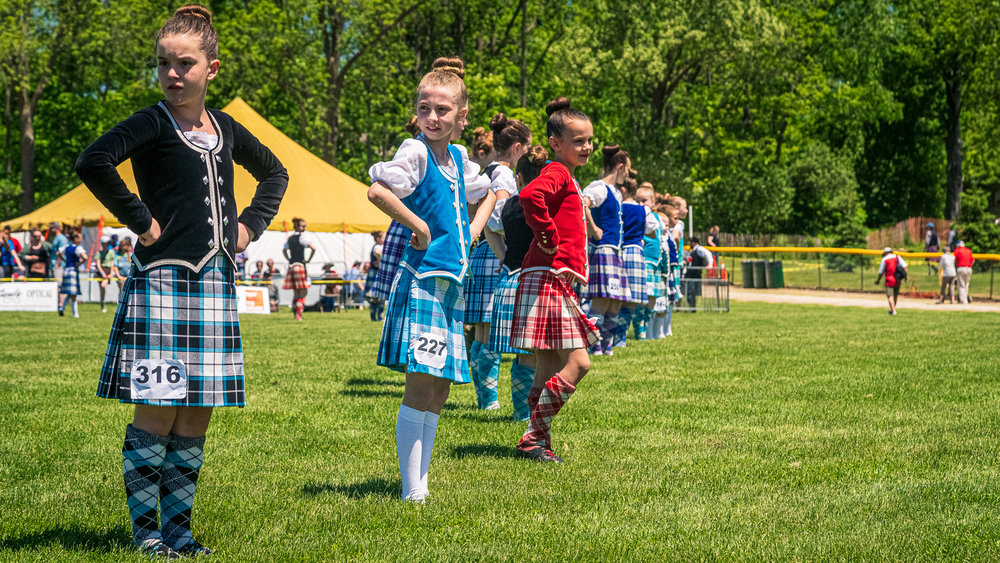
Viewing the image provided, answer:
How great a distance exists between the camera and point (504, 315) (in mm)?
6602

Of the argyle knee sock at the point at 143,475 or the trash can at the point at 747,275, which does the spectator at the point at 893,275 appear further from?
the argyle knee sock at the point at 143,475

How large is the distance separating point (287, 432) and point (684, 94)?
45026 mm

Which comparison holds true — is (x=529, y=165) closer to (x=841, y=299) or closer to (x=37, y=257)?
(x=37, y=257)

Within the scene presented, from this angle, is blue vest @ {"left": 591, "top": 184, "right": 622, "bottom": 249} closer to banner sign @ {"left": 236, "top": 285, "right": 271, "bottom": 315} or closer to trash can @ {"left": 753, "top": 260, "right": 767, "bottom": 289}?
banner sign @ {"left": 236, "top": 285, "right": 271, "bottom": 315}

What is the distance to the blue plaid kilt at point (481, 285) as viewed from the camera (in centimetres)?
814

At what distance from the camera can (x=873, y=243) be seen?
171 feet

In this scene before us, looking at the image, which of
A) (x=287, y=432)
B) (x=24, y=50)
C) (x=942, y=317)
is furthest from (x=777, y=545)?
(x=24, y=50)

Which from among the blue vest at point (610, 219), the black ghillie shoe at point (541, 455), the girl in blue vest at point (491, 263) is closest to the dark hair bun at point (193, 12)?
the black ghillie shoe at point (541, 455)

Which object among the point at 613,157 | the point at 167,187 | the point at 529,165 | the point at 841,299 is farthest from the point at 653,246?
the point at 841,299

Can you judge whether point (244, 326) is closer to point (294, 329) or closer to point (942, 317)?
point (294, 329)

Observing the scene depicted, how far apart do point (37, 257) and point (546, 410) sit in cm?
2362

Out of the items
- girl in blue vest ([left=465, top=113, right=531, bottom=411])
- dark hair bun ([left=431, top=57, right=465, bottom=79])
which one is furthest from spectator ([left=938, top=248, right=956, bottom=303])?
dark hair bun ([left=431, top=57, right=465, bottom=79])

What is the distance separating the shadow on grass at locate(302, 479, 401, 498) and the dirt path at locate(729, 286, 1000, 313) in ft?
70.4

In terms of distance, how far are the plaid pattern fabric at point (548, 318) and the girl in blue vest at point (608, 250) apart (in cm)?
321
